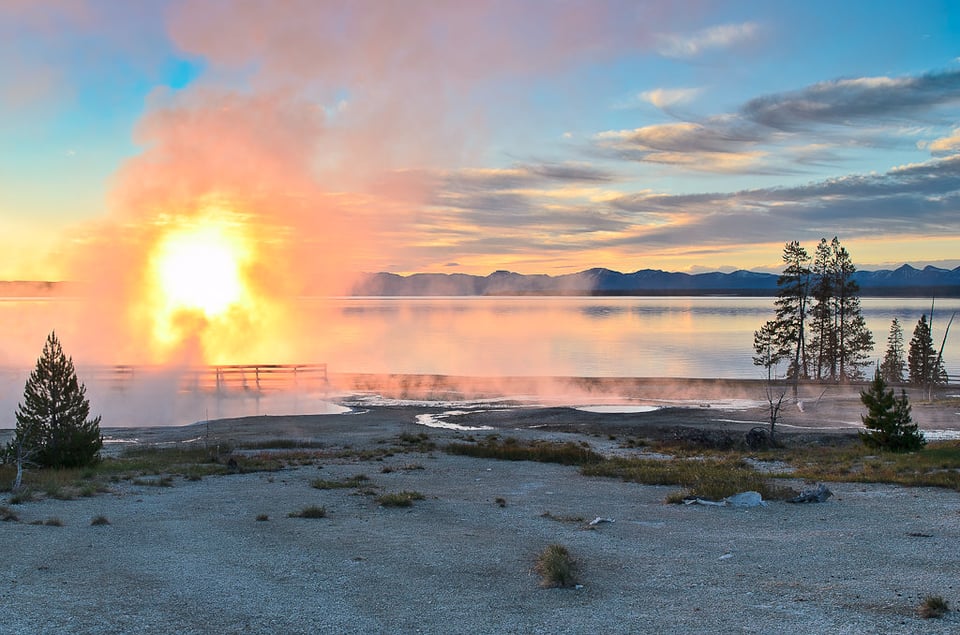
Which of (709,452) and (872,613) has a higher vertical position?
(872,613)

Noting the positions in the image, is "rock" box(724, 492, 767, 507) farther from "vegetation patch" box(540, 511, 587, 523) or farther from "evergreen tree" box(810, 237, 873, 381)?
"evergreen tree" box(810, 237, 873, 381)

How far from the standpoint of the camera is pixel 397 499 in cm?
1608

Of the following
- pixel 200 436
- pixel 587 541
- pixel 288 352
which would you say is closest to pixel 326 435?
pixel 200 436

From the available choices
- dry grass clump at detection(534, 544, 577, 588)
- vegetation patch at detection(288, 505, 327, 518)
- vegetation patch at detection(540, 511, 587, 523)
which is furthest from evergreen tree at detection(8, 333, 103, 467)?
dry grass clump at detection(534, 544, 577, 588)

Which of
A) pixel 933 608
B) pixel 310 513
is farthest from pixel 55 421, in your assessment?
pixel 933 608

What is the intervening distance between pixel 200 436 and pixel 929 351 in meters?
50.1

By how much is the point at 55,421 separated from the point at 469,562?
15923 mm

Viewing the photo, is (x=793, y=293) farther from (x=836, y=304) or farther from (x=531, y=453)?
(x=531, y=453)

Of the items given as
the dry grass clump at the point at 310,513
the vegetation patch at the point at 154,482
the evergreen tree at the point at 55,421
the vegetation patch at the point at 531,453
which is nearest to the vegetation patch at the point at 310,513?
the dry grass clump at the point at 310,513

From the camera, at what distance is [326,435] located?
33.5m

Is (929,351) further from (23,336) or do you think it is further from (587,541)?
(23,336)

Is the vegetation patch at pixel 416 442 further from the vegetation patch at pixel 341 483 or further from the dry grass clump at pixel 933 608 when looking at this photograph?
the dry grass clump at pixel 933 608

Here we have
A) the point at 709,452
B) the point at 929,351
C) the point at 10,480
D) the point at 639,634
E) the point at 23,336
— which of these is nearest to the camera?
the point at 639,634

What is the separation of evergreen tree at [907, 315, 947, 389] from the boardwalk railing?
44.3 m
